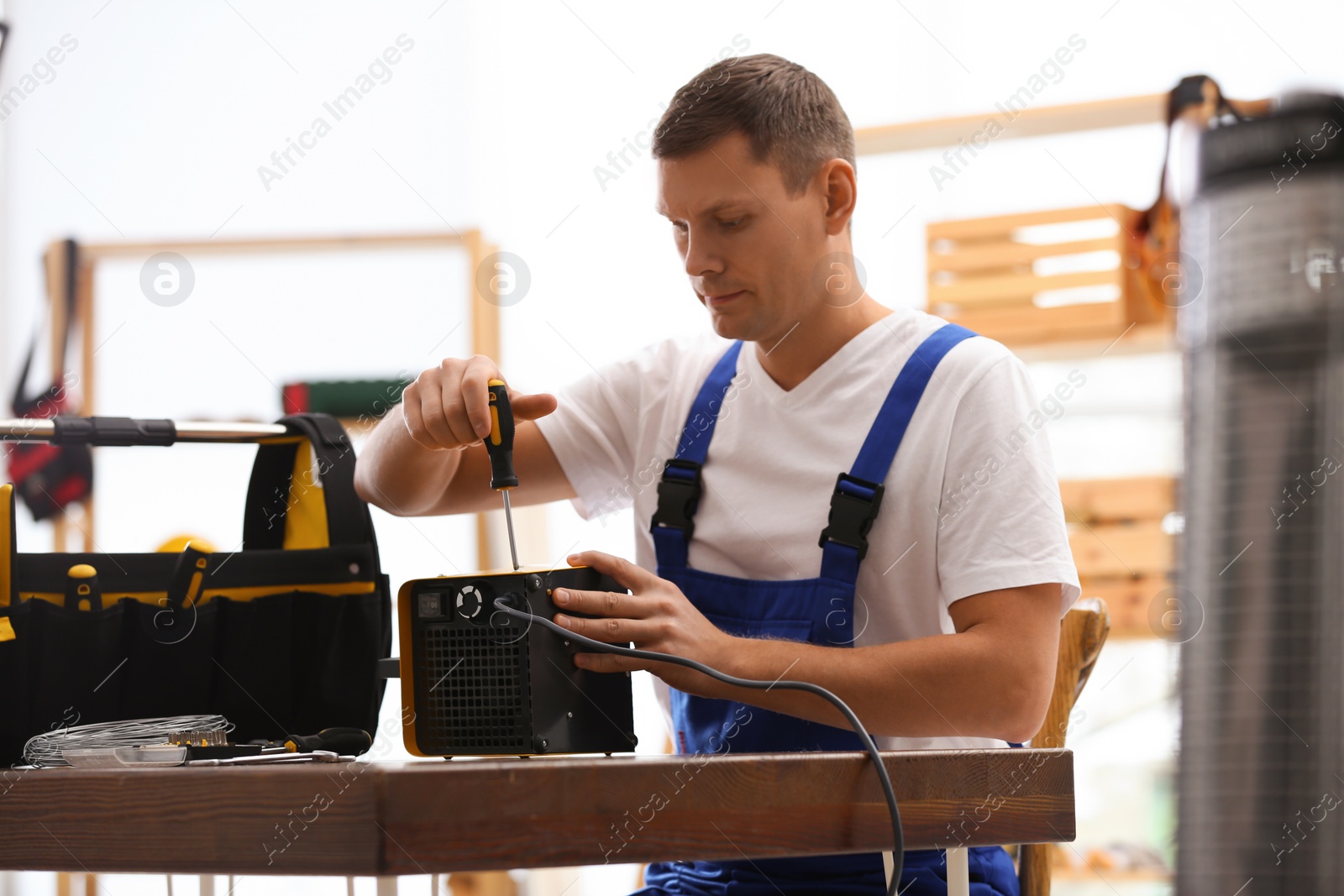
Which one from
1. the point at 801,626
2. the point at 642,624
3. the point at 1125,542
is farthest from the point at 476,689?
the point at 1125,542

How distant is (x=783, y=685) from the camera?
0.72 meters

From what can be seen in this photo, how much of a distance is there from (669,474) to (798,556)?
19cm

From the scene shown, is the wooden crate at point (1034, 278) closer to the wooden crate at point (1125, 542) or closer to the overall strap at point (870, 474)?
the wooden crate at point (1125, 542)

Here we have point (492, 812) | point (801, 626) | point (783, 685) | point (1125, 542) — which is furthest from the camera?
point (1125, 542)

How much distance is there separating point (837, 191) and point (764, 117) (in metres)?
0.13

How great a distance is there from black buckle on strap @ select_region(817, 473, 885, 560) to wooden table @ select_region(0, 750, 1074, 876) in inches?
16.5

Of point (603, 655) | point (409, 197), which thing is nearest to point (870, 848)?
point (603, 655)

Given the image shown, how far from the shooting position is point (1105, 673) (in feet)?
7.97

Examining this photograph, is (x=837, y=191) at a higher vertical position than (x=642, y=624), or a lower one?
higher

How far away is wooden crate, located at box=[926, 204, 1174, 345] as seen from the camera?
7.50ft

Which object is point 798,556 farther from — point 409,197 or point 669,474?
point 409,197

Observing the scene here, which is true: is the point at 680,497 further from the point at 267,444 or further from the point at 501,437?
the point at 267,444

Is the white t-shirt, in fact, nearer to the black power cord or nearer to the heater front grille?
the black power cord

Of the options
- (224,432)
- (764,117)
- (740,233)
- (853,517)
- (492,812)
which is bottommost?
(492,812)
